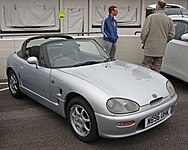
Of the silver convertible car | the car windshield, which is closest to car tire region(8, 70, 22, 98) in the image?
the silver convertible car

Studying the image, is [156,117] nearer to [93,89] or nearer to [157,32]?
[93,89]

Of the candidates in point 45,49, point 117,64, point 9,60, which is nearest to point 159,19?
point 117,64

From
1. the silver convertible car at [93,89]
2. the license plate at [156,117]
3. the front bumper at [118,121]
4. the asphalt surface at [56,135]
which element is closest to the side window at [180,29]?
the asphalt surface at [56,135]

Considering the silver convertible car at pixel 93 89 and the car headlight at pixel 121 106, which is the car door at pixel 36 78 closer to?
the silver convertible car at pixel 93 89

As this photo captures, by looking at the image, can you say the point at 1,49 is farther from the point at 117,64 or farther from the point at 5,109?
the point at 117,64

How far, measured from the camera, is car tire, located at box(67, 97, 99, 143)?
3.20m

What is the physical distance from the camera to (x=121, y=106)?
10.1ft

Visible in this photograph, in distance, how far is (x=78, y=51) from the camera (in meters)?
4.32

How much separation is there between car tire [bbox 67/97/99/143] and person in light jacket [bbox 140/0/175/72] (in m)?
2.54

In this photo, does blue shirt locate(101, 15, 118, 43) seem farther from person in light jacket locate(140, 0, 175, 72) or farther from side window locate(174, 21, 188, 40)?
side window locate(174, 21, 188, 40)

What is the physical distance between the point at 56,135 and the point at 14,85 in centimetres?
185

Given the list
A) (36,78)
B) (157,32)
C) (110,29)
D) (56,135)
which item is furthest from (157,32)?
(56,135)

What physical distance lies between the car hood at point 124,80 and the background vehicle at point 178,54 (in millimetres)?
1792

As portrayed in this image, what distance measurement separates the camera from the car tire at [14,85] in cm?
494
